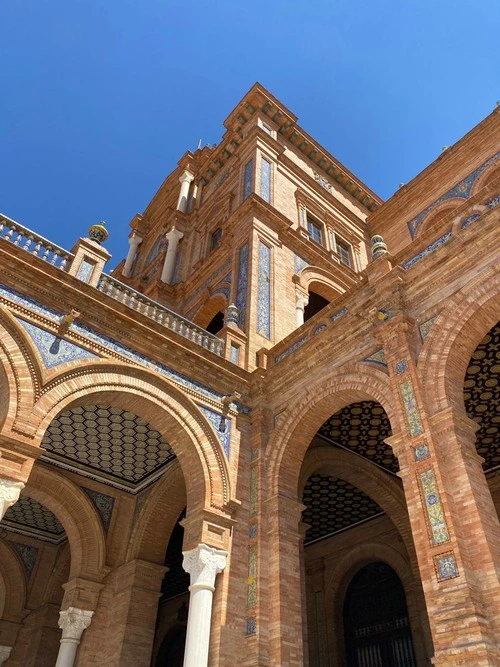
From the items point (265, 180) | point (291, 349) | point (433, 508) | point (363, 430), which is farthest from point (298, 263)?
point (433, 508)

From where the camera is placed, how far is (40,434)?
7.33 meters

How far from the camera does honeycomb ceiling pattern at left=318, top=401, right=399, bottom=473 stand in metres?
9.87

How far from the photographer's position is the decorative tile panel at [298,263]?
48.3 feet

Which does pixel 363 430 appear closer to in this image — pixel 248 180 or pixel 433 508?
pixel 433 508

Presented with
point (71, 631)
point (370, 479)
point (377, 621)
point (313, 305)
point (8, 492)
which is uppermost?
point (313, 305)

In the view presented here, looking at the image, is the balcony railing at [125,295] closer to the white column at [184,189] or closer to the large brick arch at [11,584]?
the large brick arch at [11,584]

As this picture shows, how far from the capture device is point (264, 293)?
13.0m

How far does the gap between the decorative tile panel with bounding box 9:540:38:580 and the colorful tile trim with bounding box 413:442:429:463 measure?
10410 mm

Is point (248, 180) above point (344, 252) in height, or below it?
above

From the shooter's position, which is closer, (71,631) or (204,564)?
(204,564)

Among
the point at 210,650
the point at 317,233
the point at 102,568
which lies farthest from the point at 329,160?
the point at 210,650

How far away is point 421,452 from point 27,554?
10589 mm

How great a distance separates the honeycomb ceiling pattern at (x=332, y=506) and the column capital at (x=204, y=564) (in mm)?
3521

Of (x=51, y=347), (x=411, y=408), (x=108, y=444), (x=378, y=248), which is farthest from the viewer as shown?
(x=108, y=444)
